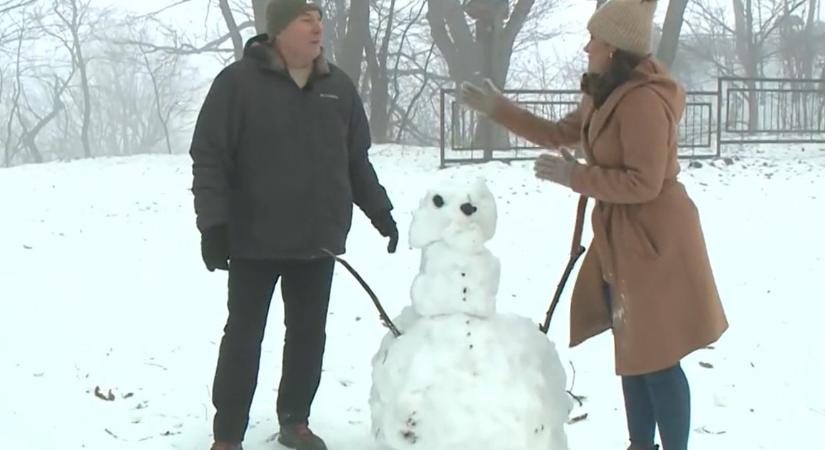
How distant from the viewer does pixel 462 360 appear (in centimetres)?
296

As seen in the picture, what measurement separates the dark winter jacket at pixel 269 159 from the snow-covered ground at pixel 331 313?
97cm

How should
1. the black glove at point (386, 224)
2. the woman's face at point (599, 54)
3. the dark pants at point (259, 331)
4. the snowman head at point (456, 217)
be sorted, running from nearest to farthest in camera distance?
the woman's face at point (599, 54)
the snowman head at point (456, 217)
the dark pants at point (259, 331)
the black glove at point (386, 224)

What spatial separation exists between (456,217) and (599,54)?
2.29ft

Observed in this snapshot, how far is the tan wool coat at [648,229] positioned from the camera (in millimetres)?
2809

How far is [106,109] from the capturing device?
4775 cm

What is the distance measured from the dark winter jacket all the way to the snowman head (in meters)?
0.43

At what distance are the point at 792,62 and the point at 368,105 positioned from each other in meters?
16.4

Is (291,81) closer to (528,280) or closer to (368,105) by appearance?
(528,280)

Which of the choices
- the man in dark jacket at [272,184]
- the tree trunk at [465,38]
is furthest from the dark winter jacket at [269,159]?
the tree trunk at [465,38]

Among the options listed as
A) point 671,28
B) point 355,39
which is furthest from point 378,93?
point 671,28

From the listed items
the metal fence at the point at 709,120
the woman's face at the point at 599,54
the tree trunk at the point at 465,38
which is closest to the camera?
the woman's face at the point at 599,54

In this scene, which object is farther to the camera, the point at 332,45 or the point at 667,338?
the point at 332,45

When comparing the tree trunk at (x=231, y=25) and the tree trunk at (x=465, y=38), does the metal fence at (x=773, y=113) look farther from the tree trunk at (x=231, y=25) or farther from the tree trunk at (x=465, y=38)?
the tree trunk at (x=231, y=25)

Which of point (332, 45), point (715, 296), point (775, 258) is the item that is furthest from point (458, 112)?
point (715, 296)
